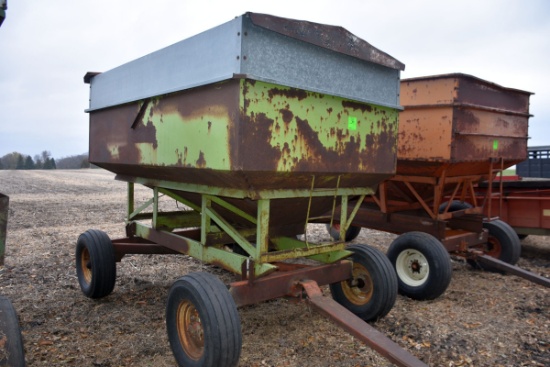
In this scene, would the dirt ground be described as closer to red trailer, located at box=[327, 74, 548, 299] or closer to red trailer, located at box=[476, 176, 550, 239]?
red trailer, located at box=[327, 74, 548, 299]

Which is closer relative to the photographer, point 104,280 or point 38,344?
point 38,344

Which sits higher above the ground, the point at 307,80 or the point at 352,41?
the point at 352,41

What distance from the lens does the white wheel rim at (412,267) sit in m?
4.88

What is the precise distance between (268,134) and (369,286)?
6.06 ft

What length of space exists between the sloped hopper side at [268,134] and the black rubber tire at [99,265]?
0.94 meters

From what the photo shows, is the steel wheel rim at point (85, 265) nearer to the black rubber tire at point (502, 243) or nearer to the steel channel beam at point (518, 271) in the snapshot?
the steel channel beam at point (518, 271)

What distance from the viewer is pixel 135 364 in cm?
326

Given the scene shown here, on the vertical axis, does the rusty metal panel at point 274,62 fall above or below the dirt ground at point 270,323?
above

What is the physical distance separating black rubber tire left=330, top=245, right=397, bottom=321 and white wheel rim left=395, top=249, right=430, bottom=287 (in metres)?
1.09

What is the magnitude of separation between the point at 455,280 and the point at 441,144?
1.73 meters

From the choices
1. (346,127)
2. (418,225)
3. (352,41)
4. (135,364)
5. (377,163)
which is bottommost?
(135,364)

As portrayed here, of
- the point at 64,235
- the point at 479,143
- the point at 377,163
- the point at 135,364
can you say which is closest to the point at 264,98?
the point at 377,163


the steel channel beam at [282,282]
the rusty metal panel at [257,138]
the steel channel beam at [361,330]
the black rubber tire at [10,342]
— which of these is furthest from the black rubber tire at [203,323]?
the black rubber tire at [10,342]

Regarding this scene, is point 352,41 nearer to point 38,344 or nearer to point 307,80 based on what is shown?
point 307,80
